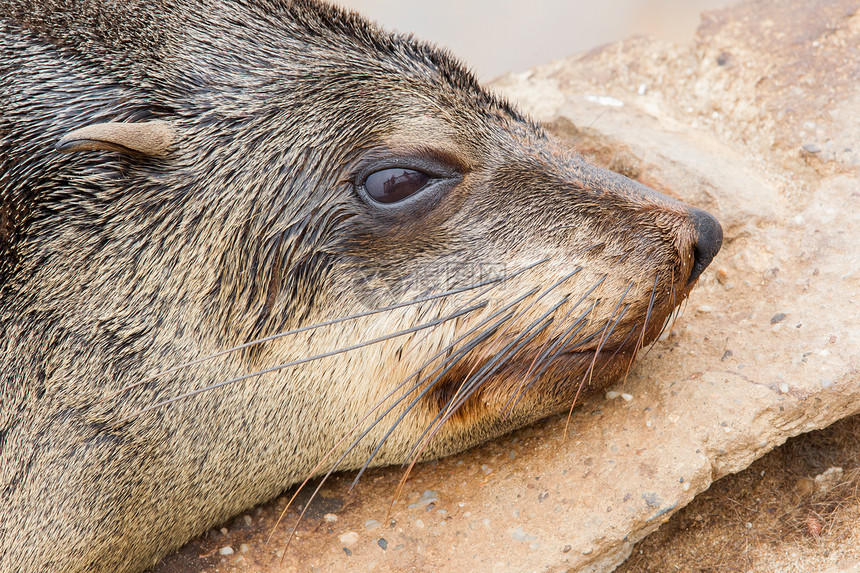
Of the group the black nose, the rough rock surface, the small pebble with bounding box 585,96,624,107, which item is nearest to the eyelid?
the black nose

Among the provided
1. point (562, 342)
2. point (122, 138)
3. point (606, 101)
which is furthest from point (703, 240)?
point (606, 101)

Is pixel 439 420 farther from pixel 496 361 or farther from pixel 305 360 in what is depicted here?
pixel 305 360

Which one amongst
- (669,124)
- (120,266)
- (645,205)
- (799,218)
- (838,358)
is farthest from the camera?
(669,124)

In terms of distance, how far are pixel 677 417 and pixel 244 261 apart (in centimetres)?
171

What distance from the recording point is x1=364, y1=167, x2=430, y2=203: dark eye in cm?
292

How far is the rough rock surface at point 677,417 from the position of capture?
10.2 feet

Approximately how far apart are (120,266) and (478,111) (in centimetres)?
140

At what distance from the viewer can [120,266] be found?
2.87m

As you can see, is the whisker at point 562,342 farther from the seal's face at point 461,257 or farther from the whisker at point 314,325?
the whisker at point 314,325

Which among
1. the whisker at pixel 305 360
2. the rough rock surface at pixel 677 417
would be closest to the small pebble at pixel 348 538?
the rough rock surface at pixel 677 417

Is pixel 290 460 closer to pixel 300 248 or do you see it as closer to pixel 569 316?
pixel 300 248

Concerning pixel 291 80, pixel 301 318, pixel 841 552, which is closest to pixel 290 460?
pixel 301 318

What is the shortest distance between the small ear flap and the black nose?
1.88 meters

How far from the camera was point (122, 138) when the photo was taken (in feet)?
9.02
